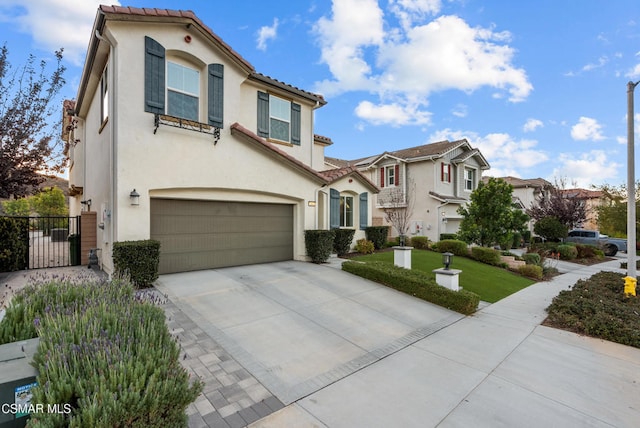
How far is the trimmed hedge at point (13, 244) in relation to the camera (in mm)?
8352

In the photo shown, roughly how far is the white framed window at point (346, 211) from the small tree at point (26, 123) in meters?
11.3

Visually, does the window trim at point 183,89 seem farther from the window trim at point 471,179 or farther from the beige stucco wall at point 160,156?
the window trim at point 471,179

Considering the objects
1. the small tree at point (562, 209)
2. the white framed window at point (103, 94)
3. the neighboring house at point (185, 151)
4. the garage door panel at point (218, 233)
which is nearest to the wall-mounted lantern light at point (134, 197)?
the neighboring house at point (185, 151)

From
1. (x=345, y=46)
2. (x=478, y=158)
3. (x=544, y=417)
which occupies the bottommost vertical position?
(x=544, y=417)

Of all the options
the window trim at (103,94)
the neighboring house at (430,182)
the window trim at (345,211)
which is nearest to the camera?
the window trim at (103,94)

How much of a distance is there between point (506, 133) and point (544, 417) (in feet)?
66.5

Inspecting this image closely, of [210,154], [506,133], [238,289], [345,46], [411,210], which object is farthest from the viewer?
[411,210]

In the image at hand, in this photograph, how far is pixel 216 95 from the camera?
914cm

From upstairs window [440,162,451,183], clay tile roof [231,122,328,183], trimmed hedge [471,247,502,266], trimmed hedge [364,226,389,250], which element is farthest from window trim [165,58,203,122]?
upstairs window [440,162,451,183]

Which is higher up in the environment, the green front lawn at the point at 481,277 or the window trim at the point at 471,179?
the window trim at the point at 471,179

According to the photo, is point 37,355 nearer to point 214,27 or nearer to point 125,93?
point 125,93

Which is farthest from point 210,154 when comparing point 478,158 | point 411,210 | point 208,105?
point 478,158

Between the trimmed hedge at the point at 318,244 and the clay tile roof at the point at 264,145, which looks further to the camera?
the trimmed hedge at the point at 318,244

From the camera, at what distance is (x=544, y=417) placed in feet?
11.2
